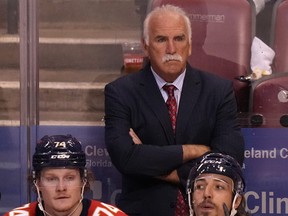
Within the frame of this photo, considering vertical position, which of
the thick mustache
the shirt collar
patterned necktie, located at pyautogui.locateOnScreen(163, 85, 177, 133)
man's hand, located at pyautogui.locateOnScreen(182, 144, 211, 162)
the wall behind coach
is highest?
the thick mustache

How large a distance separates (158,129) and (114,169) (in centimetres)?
62

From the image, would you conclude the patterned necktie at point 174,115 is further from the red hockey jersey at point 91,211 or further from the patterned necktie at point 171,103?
the red hockey jersey at point 91,211

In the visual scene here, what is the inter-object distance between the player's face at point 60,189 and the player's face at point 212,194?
0.49 meters

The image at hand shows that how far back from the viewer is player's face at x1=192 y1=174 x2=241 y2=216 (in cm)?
452

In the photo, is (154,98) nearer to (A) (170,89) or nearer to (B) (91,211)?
(A) (170,89)

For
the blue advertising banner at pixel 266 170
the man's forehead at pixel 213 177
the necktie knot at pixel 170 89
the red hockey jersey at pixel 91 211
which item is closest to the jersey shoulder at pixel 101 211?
the red hockey jersey at pixel 91 211

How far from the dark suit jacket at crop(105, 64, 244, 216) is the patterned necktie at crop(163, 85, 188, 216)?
2 cm

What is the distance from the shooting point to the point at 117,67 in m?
5.98

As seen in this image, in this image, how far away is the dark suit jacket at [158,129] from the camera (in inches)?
206

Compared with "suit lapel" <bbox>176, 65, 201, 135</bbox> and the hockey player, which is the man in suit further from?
the hockey player

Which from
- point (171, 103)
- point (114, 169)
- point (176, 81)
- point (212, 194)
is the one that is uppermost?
point (176, 81)

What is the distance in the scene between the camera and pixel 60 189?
15.0ft

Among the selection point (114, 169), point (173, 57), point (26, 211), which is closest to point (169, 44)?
point (173, 57)

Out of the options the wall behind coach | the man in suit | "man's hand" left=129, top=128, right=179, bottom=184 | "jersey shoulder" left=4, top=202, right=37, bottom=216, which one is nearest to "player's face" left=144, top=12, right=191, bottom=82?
the man in suit
